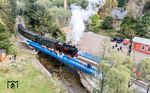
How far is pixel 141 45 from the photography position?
45375mm

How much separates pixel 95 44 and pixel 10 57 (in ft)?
53.0

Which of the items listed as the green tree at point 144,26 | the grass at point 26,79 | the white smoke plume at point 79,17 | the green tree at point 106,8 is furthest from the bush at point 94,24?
the grass at point 26,79

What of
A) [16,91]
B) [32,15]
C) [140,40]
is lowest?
[16,91]

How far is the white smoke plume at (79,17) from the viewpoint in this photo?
1959 inches

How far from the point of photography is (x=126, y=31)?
5269cm

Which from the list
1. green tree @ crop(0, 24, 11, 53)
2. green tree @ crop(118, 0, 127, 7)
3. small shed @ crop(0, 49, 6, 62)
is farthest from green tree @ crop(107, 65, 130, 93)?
green tree @ crop(118, 0, 127, 7)

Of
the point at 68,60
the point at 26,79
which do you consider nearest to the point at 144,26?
the point at 68,60

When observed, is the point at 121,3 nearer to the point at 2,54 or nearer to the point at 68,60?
the point at 68,60

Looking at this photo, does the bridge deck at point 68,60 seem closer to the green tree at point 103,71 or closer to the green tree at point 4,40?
the green tree at point 4,40

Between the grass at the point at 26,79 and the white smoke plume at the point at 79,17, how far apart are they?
1459 cm

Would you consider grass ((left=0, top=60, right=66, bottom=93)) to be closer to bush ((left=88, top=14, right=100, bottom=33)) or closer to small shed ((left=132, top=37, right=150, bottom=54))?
small shed ((left=132, top=37, right=150, bottom=54))

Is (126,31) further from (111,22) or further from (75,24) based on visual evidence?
(75,24)

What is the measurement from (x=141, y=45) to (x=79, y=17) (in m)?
17.6

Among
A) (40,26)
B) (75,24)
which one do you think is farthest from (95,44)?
(40,26)
